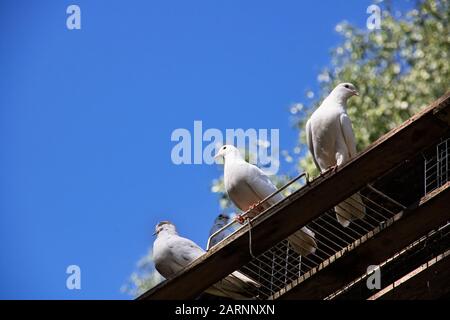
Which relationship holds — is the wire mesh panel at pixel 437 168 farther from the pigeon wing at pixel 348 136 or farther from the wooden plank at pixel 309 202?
the pigeon wing at pixel 348 136

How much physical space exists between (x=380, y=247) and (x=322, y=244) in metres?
1.47

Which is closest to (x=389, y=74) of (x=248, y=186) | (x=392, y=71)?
(x=392, y=71)

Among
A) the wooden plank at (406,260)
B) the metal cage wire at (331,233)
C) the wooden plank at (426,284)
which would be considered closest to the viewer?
the wooden plank at (426,284)

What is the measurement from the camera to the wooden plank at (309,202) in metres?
6.49

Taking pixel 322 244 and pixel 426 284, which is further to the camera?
pixel 322 244

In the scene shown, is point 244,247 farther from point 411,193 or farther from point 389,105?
point 389,105

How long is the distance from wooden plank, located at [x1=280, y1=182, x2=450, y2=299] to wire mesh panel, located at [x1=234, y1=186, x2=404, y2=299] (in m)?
0.61

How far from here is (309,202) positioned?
21.6 ft

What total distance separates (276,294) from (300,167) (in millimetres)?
8934

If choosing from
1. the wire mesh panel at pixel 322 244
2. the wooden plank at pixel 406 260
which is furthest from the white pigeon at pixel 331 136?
the wooden plank at pixel 406 260


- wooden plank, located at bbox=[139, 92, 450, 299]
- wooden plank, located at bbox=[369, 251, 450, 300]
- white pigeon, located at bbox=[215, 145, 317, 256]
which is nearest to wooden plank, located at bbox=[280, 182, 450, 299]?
wooden plank, located at bbox=[369, 251, 450, 300]

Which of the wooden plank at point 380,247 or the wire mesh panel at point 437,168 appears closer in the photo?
the wooden plank at point 380,247

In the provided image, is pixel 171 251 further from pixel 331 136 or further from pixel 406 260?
pixel 406 260

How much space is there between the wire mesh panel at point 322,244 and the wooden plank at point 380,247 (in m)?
0.61
